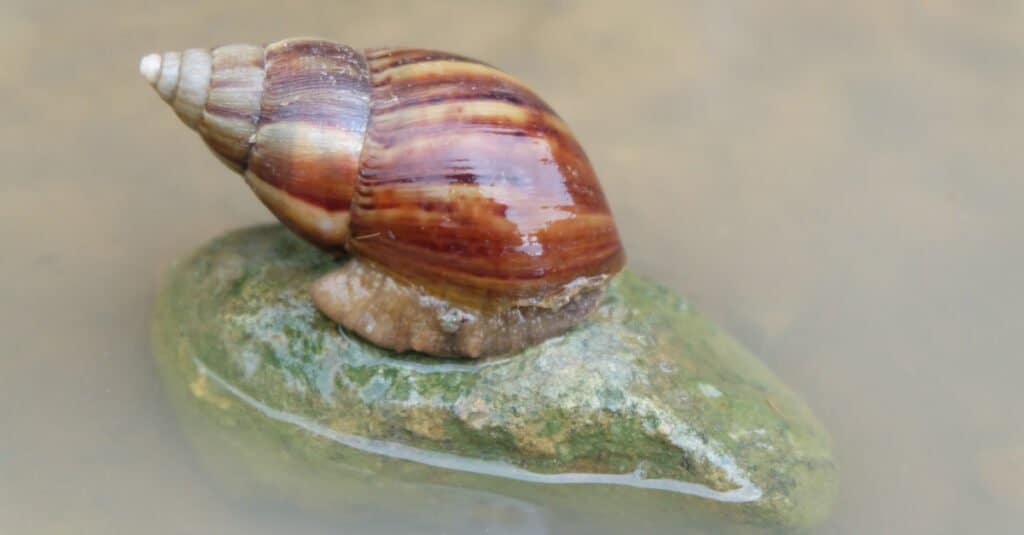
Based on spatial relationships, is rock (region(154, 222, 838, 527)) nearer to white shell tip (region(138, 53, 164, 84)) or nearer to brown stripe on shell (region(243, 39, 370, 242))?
brown stripe on shell (region(243, 39, 370, 242))

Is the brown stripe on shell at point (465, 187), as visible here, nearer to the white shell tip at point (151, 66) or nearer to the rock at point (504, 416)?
the rock at point (504, 416)

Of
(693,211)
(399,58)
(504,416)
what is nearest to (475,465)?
(504,416)

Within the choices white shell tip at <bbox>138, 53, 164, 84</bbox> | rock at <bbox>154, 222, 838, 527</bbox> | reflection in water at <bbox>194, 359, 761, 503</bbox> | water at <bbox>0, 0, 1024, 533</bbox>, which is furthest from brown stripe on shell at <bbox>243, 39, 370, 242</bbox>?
water at <bbox>0, 0, 1024, 533</bbox>

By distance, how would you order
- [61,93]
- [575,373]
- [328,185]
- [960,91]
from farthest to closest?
[960,91]
[61,93]
[575,373]
[328,185]

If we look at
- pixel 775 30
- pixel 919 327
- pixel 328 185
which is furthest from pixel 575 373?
pixel 775 30

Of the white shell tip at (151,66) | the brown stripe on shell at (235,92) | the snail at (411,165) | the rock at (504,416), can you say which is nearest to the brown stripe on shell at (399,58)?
the snail at (411,165)

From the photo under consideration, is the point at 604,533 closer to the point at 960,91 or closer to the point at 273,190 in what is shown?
the point at 273,190

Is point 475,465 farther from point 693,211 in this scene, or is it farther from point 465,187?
point 693,211
